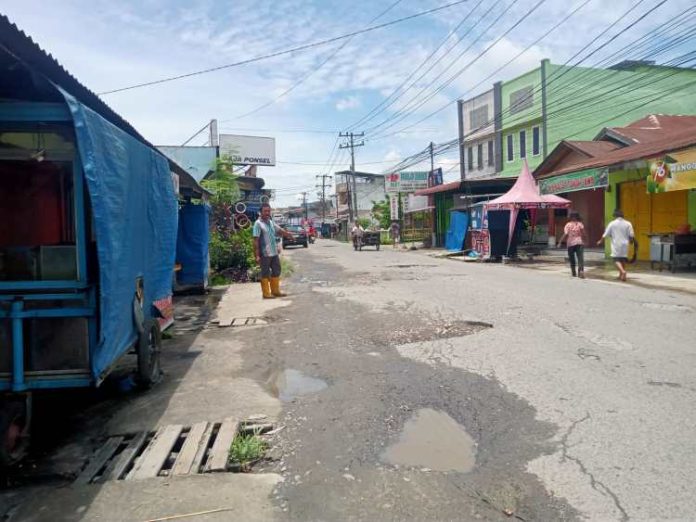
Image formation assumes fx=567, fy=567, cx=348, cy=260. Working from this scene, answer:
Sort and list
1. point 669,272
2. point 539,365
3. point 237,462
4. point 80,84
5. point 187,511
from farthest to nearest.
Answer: point 669,272 → point 539,365 → point 80,84 → point 237,462 → point 187,511

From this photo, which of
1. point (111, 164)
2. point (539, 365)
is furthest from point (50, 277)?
point (539, 365)

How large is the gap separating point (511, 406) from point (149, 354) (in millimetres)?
3465

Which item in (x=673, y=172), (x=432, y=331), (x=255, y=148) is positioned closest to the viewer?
(x=432, y=331)

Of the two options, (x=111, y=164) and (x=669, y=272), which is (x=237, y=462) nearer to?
(x=111, y=164)

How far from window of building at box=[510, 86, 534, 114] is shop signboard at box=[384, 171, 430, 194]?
26.8 ft

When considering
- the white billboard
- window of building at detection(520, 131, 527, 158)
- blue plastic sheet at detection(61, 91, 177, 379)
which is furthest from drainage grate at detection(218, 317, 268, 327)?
the white billboard

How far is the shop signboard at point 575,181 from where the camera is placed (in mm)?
17469

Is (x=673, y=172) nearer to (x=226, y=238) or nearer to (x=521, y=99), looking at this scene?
(x=226, y=238)

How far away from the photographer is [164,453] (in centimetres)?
401

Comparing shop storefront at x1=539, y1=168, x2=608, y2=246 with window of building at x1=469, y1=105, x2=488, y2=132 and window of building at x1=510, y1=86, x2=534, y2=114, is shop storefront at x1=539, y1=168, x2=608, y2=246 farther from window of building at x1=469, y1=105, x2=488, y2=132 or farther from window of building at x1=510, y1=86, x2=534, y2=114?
window of building at x1=469, y1=105, x2=488, y2=132

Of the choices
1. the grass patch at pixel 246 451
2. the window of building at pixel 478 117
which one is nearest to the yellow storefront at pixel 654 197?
the grass patch at pixel 246 451

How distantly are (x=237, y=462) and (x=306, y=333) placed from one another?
14.5ft

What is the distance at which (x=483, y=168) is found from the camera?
3928 cm

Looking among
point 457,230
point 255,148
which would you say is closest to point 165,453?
point 457,230
